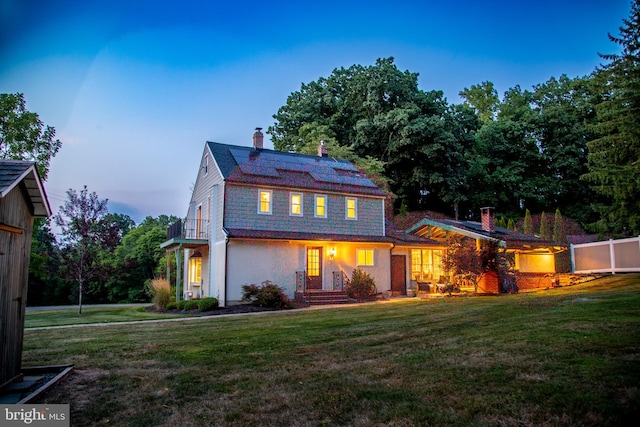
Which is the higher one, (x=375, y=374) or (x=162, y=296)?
(x=162, y=296)

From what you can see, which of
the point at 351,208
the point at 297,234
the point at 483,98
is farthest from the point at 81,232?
the point at 483,98

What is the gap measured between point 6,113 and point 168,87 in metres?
7.41

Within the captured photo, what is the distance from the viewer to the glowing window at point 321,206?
71.3 ft

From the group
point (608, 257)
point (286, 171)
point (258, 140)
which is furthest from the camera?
point (258, 140)

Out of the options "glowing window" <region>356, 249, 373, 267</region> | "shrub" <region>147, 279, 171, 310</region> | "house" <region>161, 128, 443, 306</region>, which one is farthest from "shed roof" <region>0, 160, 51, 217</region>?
"glowing window" <region>356, 249, 373, 267</region>

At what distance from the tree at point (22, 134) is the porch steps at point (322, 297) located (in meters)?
12.2

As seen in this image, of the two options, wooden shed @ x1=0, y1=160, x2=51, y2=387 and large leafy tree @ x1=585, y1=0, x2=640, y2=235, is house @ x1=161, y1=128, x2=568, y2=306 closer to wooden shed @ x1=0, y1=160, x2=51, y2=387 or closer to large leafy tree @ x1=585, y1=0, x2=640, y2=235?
large leafy tree @ x1=585, y1=0, x2=640, y2=235

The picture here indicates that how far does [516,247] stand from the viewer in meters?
23.1

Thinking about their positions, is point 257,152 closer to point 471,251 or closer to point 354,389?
point 471,251

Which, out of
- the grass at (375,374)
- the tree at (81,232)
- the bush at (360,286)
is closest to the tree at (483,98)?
the bush at (360,286)

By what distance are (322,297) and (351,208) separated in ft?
16.9

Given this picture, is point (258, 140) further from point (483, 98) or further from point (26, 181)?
point (483, 98)

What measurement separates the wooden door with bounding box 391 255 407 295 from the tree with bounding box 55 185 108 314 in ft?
47.0

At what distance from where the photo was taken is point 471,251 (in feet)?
65.1
